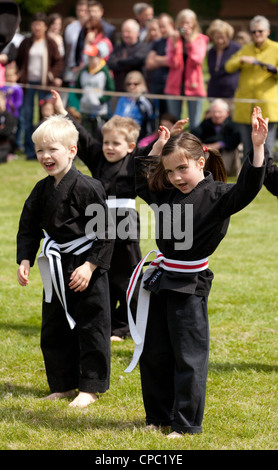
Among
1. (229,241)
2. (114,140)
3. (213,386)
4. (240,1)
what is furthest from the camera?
(240,1)

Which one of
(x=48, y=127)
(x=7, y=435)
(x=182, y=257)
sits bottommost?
(x=7, y=435)

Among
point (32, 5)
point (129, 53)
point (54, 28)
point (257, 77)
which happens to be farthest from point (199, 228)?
point (32, 5)

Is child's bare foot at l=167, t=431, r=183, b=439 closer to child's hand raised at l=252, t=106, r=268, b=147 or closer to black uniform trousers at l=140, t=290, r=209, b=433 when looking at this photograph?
black uniform trousers at l=140, t=290, r=209, b=433

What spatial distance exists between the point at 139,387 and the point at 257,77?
301 inches

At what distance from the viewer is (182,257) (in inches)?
154

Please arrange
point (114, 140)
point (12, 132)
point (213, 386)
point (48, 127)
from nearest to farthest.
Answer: point (48, 127), point (213, 386), point (114, 140), point (12, 132)

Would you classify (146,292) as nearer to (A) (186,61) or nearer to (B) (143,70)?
(A) (186,61)

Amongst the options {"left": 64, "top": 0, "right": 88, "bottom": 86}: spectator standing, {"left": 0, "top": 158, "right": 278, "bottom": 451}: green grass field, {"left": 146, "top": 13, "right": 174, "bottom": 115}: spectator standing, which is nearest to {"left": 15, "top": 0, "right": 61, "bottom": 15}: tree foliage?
{"left": 64, "top": 0, "right": 88, "bottom": 86}: spectator standing

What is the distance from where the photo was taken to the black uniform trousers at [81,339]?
4523 mm

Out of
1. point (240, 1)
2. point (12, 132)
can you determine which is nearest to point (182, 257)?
point (12, 132)

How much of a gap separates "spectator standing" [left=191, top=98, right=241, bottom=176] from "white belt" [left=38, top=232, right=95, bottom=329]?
24.9 ft

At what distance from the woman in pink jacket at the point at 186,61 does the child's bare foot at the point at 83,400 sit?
844cm

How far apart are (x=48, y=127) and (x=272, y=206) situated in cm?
711

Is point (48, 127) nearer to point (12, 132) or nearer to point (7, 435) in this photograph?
point (7, 435)
